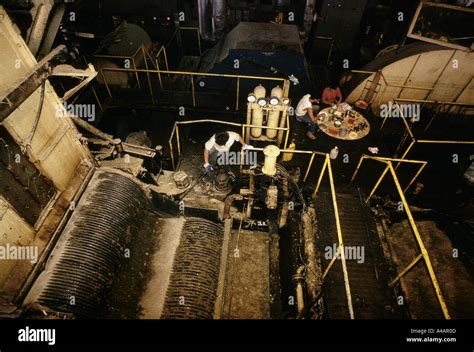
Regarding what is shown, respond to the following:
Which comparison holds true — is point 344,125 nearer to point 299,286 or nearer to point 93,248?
point 299,286

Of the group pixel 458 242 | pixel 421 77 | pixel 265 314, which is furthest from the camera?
pixel 421 77

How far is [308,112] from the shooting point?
8.45 m

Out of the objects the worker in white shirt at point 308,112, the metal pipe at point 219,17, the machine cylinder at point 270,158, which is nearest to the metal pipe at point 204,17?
the metal pipe at point 219,17

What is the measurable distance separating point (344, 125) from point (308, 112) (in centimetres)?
125

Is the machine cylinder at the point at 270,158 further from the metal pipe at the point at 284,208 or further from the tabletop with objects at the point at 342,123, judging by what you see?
the tabletop with objects at the point at 342,123

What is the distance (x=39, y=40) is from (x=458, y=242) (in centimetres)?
1282

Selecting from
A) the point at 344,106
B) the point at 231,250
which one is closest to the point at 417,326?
the point at 231,250

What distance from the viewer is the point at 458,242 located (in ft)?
22.8

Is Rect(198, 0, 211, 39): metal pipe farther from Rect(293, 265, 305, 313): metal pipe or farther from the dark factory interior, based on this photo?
Rect(293, 265, 305, 313): metal pipe

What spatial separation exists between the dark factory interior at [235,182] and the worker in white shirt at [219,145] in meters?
0.04

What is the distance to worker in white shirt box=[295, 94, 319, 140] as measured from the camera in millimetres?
8422

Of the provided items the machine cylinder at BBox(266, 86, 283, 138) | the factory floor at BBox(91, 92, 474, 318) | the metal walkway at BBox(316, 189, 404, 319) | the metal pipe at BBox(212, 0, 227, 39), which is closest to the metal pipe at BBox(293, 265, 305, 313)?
the metal walkway at BBox(316, 189, 404, 319)

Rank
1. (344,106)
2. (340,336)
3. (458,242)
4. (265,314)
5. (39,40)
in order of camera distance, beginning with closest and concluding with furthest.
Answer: (340,336) < (265,314) < (458,242) < (39,40) < (344,106)

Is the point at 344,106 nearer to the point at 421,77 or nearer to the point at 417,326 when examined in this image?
the point at 421,77
